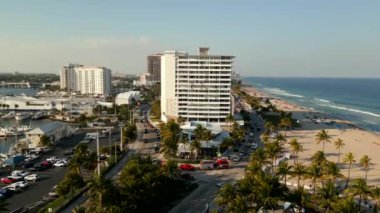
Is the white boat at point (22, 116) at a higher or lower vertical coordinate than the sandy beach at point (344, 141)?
higher

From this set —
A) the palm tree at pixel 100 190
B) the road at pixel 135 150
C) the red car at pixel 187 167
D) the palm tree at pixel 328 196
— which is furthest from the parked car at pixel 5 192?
the palm tree at pixel 328 196

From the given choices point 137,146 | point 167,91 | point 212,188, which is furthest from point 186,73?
point 212,188

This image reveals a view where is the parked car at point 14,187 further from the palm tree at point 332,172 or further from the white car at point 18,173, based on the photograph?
the palm tree at point 332,172

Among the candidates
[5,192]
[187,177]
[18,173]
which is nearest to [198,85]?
[187,177]

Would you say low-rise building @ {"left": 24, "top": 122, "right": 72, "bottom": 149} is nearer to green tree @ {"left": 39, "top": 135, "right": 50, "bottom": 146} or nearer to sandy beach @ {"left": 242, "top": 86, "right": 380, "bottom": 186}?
green tree @ {"left": 39, "top": 135, "right": 50, "bottom": 146}

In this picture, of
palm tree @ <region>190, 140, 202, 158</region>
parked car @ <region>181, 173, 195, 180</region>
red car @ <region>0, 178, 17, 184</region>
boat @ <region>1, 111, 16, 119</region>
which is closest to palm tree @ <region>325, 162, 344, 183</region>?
parked car @ <region>181, 173, 195, 180</region>

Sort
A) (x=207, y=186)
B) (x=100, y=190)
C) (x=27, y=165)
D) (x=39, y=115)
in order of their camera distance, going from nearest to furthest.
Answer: (x=100, y=190) < (x=207, y=186) < (x=27, y=165) < (x=39, y=115)

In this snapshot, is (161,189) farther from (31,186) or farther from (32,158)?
(32,158)

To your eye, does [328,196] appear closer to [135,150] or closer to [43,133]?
[135,150]
